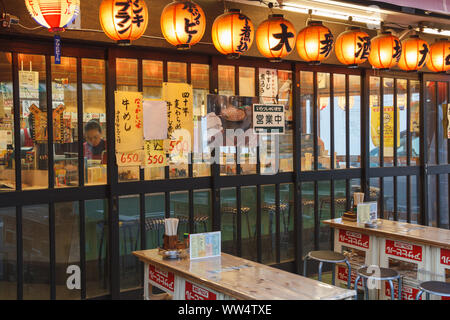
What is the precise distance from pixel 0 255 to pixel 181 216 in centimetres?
268

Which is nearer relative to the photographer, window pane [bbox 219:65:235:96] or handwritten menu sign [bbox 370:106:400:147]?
window pane [bbox 219:65:235:96]

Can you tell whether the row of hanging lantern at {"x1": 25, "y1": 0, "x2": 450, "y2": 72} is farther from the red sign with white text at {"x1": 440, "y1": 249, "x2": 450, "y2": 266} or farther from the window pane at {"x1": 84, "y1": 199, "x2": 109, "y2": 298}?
the red sign with white text at {"x1": 440, "y1": 249, "x2": 450, "y2": 266}

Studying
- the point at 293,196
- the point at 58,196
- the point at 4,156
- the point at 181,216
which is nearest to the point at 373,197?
the point at 293,196

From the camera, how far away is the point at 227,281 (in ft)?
15.6

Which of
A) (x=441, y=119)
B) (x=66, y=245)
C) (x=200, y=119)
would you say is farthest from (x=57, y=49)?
(x=441, y=119)

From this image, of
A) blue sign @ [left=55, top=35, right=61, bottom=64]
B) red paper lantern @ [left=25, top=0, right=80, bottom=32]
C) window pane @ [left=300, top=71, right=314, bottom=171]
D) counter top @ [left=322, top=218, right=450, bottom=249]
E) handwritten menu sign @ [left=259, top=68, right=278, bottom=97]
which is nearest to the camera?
red paper lantern @ [left=25, top=0, right=80, bottom=32]

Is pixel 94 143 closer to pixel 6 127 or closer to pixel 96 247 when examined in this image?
pixel 6 127

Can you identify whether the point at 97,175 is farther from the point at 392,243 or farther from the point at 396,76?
the point at 396,76

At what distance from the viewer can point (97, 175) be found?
6973 mm

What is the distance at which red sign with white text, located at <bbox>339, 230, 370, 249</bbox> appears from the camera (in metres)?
7.35

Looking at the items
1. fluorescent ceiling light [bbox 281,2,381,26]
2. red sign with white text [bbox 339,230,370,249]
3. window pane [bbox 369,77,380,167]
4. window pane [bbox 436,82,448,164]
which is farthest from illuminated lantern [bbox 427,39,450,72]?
red sign with white text [bbox 339,230,370,249]

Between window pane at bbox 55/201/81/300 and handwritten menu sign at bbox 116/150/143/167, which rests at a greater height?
handwritten menu sign at bbox 116/150/143/167

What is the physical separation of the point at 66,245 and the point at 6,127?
70.2 inches

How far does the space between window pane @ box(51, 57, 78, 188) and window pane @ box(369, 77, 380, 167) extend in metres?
6.03
